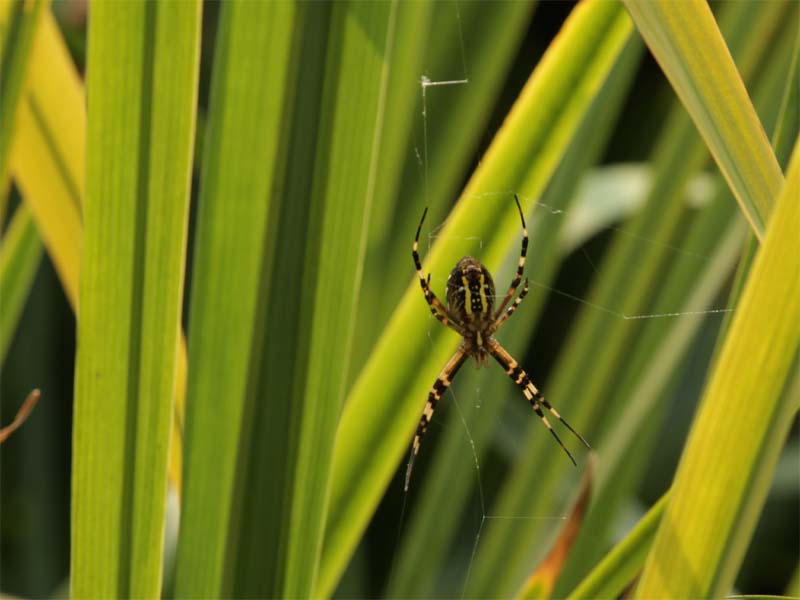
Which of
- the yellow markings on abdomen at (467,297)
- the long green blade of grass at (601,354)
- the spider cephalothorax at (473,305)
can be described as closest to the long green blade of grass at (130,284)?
the spider cephalothorax at (473,305)

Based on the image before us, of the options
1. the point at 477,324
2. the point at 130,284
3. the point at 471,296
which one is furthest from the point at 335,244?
the point at 477,324

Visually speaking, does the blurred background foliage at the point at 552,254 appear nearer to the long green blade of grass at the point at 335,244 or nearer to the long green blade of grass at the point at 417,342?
the long green blade of grass at the point at 417,342

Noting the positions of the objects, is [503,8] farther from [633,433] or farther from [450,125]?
[633,433]

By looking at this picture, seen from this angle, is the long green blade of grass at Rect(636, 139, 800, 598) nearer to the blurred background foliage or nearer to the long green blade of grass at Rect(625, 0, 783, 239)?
the long green blade of grass at Rect(625, 0, 783, 239)

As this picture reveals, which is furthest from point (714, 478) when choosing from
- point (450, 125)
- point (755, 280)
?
point (450, 125)

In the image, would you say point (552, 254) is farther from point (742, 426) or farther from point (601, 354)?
point (742, 426)

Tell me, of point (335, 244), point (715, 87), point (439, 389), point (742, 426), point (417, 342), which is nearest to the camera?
point (742, 426)
